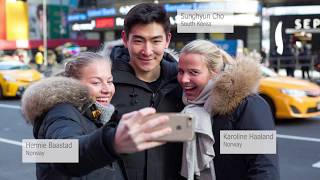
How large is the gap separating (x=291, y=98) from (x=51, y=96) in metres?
7.98

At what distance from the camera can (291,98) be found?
9.12m

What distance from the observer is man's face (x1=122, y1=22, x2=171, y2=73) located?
1855 millimetres

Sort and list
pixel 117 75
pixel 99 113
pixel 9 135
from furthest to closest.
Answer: pixel 9 135, pixel 117 75, pixel 99 113

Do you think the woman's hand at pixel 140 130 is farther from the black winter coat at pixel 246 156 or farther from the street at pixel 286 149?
the street at pixel 286 149

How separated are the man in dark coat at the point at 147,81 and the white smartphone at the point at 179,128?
818 millimetres

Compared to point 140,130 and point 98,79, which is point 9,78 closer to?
point 98,79

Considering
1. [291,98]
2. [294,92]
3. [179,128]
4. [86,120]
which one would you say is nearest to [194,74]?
[86,120]

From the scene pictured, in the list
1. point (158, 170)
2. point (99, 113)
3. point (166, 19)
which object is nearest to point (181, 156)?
point (158, 170)

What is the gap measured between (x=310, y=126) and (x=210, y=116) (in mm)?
7626

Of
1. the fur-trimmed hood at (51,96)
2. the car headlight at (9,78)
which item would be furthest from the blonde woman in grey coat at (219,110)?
the car headlight at (9,78)

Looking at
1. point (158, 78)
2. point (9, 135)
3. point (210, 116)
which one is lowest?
point (9, 135)

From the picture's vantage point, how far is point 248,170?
1953 mm

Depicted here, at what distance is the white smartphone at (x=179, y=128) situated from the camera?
1070mm

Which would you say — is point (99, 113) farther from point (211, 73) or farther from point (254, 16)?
point (254, 16)
